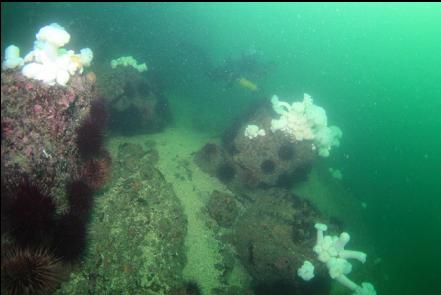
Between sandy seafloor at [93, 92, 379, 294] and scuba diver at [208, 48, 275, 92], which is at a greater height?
scuba diver at [208, 48, 275, 92]

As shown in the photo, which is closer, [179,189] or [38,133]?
[38,133]

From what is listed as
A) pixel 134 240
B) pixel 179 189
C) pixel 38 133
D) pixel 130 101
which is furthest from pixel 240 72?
pixel 38 133

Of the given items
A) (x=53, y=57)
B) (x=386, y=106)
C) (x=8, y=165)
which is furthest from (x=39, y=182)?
(x=386, y=106)

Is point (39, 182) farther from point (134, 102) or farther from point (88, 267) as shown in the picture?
point (134, 102)

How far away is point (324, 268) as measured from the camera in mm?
7523

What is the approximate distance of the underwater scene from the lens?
4.61 m

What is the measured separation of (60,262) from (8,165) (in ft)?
5.11

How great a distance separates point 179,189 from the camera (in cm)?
830

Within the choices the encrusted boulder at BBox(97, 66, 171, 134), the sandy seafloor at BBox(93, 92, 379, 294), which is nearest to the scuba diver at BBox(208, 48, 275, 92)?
the sandy seafloor at BBox(93, 92, 379, 294)

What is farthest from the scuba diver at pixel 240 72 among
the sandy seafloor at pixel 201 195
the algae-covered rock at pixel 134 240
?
the algae-covered rock at pixel 134 240

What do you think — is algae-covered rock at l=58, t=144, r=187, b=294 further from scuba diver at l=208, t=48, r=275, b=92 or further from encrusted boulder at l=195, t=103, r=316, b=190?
scuba diver at l=208, t=48, r=275, b=92

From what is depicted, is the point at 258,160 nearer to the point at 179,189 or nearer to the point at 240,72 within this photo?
the point at 179,189

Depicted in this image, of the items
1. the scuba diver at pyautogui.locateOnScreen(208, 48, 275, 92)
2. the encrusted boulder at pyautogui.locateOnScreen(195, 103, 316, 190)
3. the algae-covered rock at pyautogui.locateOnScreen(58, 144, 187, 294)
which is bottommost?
the algae-covered rock at pyautogui.locateOnScreen(58, 144, 187, 294)

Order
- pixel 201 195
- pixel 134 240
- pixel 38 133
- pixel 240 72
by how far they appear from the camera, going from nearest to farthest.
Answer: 1. pixel 38 133
2. pixel 134 240
3. pixel 201 195
4. pixel 240 72
